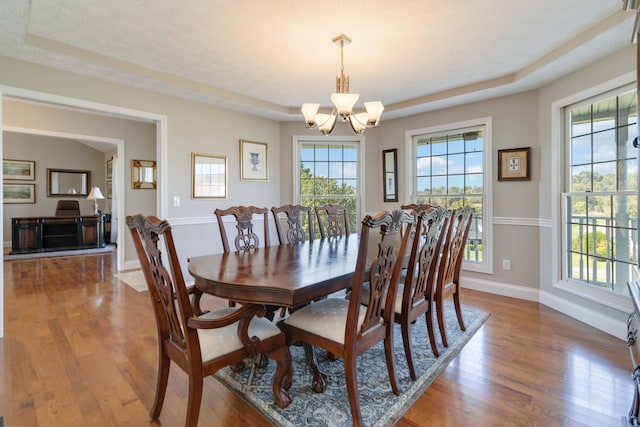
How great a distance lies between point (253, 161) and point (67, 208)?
6.13 metres

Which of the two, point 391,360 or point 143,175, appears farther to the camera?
point 143,175

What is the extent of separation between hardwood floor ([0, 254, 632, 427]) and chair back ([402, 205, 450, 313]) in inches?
20.6

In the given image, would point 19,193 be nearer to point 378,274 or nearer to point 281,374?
point 281,374

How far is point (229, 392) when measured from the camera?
6.21ft

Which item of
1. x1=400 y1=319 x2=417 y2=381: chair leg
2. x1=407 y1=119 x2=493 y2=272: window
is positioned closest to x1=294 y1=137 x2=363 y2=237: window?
x1=407 y1=119 x2=493 y2=272: window

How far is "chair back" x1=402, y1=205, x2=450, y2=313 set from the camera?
1.89 m

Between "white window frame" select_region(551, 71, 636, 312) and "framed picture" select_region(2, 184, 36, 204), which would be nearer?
"white window frame" select_region(551, 71, 636, 312)

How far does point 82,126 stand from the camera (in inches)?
200

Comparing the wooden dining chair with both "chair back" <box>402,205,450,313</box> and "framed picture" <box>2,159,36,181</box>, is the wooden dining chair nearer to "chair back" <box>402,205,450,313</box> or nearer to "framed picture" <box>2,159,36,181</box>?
"chair back" <box>402,205,450,313</box>

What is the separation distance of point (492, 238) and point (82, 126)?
627 centimetres

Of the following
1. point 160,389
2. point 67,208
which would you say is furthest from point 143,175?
point 160,389

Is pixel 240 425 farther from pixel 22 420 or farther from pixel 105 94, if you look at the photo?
pixel 105 94

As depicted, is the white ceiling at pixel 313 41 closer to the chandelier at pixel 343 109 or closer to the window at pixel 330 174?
the chandelier at pixel 343 109

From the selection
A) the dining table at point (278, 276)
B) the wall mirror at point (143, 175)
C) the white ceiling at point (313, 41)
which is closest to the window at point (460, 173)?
the white ceiling at point (313, 41)
